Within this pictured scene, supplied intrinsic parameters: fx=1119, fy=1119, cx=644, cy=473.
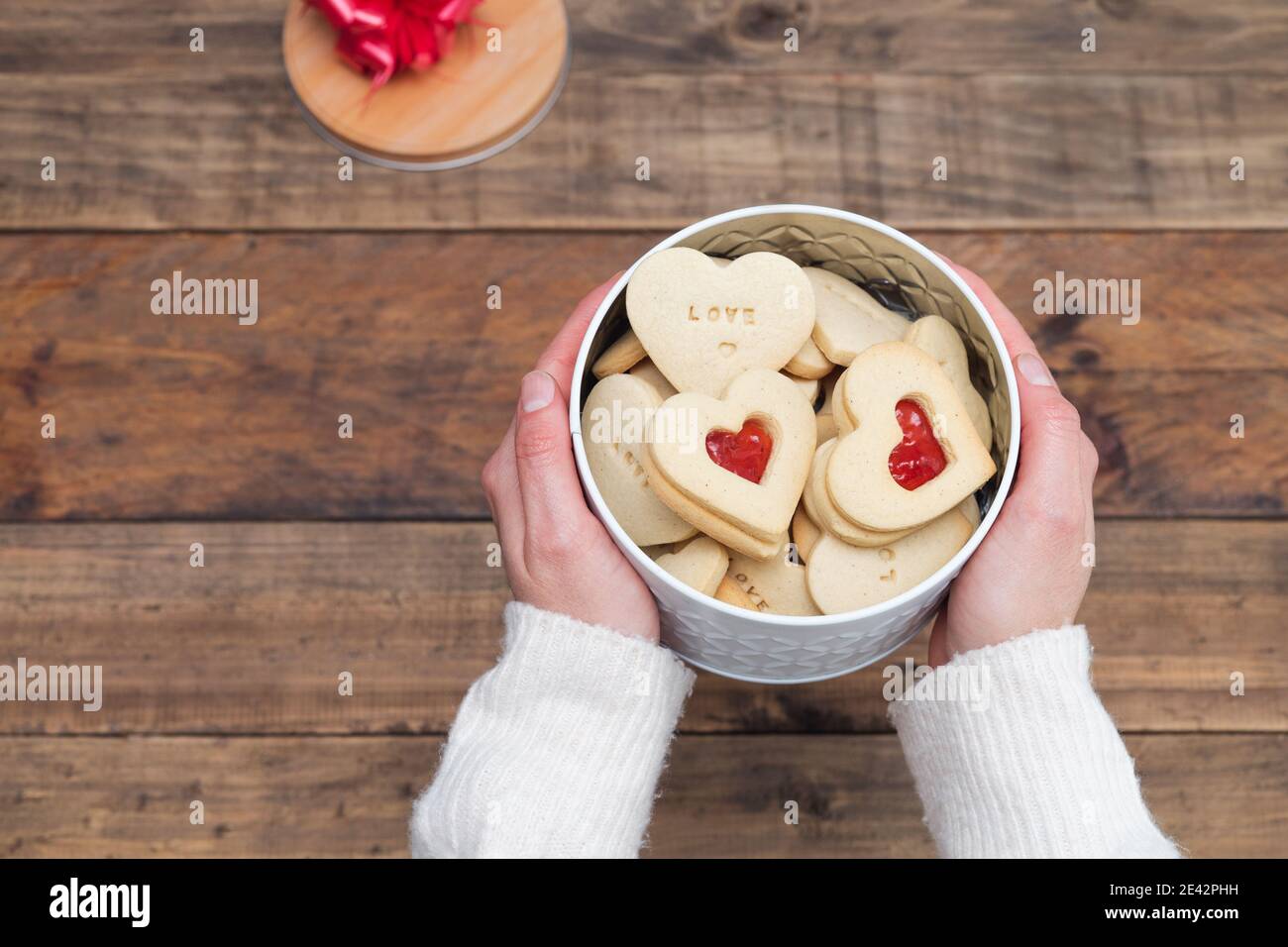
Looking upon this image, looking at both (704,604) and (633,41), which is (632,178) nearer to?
(633,41)

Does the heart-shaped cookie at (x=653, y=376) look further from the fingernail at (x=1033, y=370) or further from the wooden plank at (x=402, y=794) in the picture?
the wooden plank at (x=402, y=794)

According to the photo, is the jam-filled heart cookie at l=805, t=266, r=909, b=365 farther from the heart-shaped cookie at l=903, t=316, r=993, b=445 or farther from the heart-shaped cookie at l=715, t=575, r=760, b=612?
the heart-shaped cookie at l=715, t=575, r=760, b=612

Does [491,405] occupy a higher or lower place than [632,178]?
lower

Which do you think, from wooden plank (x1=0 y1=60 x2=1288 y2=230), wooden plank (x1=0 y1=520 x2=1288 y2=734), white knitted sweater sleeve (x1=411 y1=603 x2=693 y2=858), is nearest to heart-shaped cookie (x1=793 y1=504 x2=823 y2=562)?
white knitted sweater sleeve (x1=411 y1=603 x2=693 y2=858)

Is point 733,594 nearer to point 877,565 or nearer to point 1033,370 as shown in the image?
point 877,565
